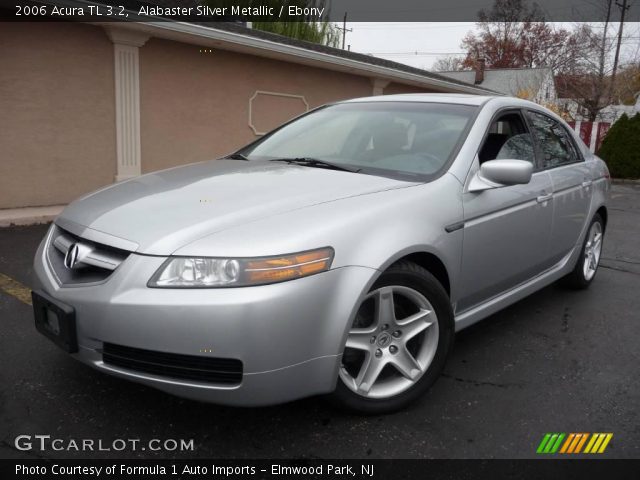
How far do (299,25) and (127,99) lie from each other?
44.6 ft

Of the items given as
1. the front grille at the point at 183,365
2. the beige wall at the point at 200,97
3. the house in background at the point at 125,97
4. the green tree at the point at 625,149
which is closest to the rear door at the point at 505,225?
the front grille at the point at 183,365

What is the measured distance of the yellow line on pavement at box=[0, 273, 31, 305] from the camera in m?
3.95

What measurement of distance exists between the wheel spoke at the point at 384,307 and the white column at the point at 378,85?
1007 cm

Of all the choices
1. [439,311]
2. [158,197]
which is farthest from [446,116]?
[158,197]

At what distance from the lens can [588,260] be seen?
15.4 feet

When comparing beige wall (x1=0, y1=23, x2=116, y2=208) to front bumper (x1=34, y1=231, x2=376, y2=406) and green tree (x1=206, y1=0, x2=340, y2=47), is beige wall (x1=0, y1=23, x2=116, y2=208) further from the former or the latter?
green tree (x1=206, y1=0, x2=340, y2=47)

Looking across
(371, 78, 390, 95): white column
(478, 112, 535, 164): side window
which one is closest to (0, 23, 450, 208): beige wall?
(371, 78, 390, 95): white column

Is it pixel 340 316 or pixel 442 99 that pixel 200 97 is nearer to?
pixel 442 99

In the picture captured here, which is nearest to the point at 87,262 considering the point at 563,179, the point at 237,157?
the point at 237,157

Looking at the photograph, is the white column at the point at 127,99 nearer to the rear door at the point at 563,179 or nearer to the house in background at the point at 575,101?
the rear door at the point at 563,179

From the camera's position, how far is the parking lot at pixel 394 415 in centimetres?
235

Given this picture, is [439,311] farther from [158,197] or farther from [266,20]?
[266,20]

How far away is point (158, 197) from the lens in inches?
103

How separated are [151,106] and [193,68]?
3.10ft
